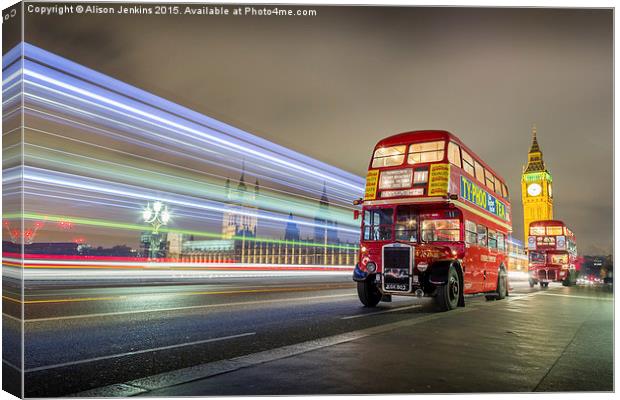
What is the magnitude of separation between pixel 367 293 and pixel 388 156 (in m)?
3.35

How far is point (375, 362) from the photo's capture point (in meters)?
5.56

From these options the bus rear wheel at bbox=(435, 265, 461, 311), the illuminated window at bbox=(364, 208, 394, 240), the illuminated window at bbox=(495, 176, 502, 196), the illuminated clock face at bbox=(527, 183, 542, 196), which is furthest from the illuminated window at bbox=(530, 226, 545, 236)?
the illuminated window at bbox=(364, 208, 394, 240)

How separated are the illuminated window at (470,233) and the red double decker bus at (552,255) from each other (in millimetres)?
18506

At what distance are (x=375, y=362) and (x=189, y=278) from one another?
83.2ft

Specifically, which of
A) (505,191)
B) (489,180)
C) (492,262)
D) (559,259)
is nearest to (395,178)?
(489,180)

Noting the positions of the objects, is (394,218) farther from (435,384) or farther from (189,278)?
(189,278)

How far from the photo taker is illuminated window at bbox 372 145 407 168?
11883 millimetres

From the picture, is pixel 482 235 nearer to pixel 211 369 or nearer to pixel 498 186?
pixel 498 186

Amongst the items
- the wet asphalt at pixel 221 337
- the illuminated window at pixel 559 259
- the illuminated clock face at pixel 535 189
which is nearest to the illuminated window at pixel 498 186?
the illuminated clock face at pixel 535 189

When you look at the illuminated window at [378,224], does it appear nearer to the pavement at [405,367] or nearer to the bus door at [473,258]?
the bus door at [473,258]

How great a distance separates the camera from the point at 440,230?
1216 cm

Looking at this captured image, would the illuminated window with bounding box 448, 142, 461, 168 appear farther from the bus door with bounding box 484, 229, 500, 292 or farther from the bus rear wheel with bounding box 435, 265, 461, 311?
the bus door with bounding box 484, 229, 500, 292

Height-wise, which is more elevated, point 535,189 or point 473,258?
point 535,189

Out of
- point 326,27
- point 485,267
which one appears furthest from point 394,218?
point 326,27
